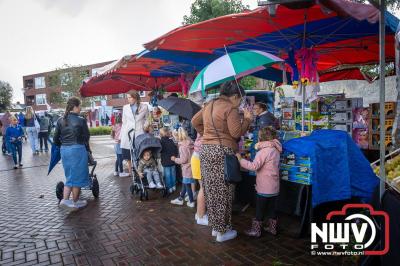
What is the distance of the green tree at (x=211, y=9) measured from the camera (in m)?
15.0

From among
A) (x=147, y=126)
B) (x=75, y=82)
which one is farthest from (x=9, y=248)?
(x=75, y=82)

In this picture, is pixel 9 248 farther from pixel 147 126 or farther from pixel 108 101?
pixel 108 101

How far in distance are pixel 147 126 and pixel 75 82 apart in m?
30.8

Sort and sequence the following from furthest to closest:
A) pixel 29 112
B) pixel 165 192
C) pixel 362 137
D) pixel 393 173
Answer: pixel 29 112 → pixel 362 137 → pixel 165 192 → pixel 393 173

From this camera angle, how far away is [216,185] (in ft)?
11.9

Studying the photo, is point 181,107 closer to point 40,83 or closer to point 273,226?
point 273,226

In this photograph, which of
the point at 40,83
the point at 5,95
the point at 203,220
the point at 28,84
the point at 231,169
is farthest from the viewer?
the point at 28,84

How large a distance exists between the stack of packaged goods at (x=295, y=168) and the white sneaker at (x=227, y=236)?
1.00 meters

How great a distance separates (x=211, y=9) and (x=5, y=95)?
143ft

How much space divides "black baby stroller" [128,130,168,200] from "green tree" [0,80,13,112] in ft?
161

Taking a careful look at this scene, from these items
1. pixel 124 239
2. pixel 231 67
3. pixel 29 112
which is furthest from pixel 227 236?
pixel 29 112

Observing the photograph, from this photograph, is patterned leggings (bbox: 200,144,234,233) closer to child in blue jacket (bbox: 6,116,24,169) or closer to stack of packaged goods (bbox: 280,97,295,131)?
stack of packaged goods (bbox: 280,97,295,131)

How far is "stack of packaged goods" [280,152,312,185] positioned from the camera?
12.2 ft

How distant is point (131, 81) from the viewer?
10203mm
